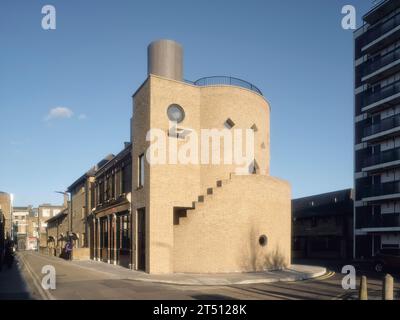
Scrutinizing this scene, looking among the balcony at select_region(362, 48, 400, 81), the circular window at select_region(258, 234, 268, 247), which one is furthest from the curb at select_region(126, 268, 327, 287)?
the balcony at select_region(362, 48, 400, 81)

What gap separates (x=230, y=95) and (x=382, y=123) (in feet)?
59.0

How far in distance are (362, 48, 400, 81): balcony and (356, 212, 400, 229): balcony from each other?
1293 cm

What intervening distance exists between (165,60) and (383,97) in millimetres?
21190

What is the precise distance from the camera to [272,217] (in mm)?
22938

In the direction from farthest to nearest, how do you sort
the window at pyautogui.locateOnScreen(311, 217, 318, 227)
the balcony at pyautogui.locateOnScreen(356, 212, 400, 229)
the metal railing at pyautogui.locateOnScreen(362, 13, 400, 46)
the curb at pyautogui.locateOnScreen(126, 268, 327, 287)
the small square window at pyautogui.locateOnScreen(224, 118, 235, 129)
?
the window at pyautogui.locateOnScreen(311, 217, 318, 227)
the metal railing at pyautogui.locateOnScreen(362, 13, 400, 46)
the balcony at pyautogui.locateOnScreen(356, 212, 400, 229)
the small square window at pyautogui.locateOnScreen(224, 118, 235, 129)
the curb at pyautogui.locateOnScreen(126, 268, 327, 287)

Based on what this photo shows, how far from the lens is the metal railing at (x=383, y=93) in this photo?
110ft

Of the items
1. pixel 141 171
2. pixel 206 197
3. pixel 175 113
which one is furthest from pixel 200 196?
pixel 175 113

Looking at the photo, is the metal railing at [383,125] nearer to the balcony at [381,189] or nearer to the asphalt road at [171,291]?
the balcony at [381,189]

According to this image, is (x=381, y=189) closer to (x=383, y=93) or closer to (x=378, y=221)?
(x=378, y=221)

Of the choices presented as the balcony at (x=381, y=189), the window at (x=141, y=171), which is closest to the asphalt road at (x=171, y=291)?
the window at (x=141, y=171)

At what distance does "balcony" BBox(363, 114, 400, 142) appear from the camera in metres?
32.9

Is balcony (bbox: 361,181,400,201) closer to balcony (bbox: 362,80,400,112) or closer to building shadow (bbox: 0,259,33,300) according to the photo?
balcony (bbox: 362,80,400,112)
